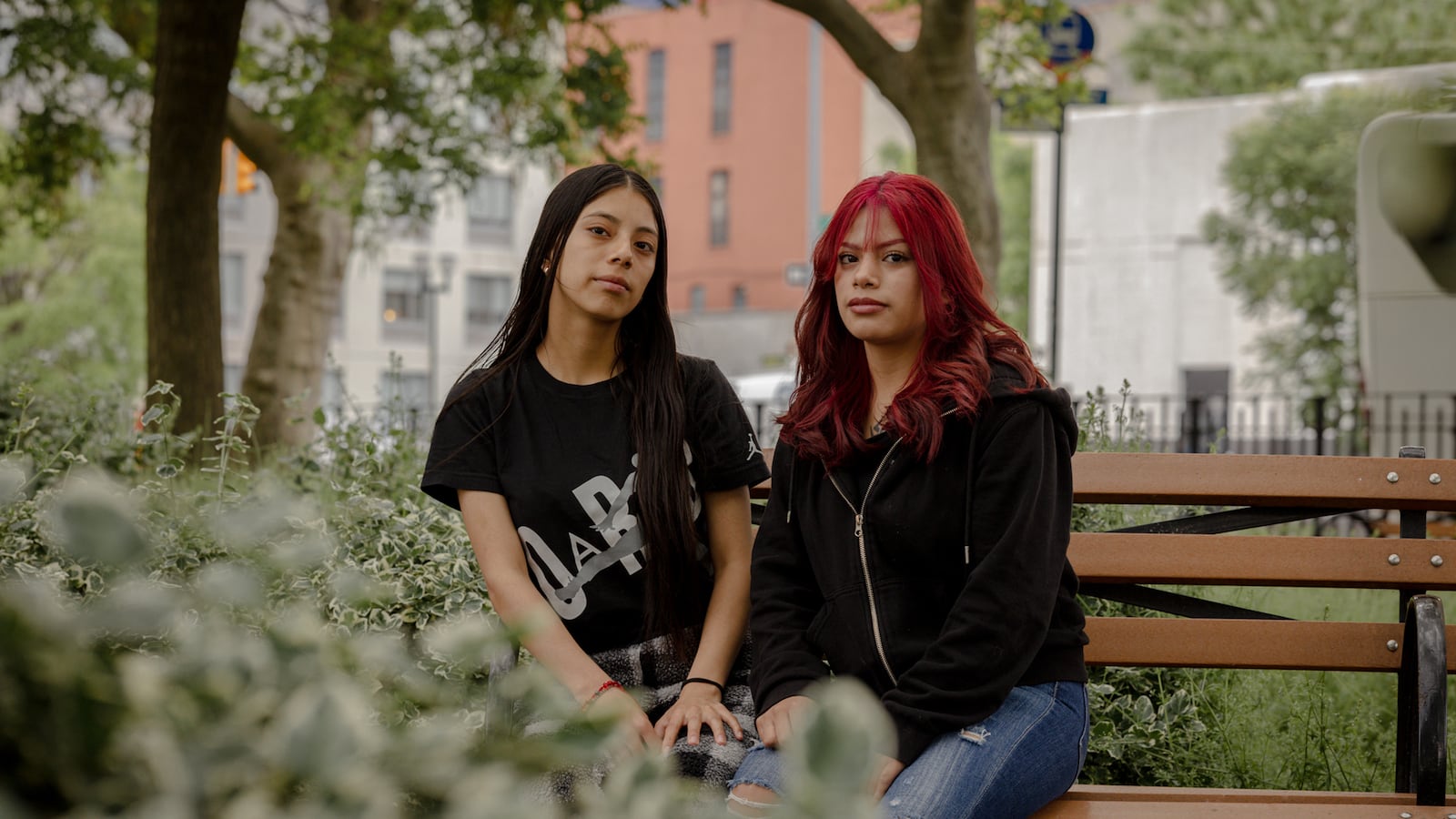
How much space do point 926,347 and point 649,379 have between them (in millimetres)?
609

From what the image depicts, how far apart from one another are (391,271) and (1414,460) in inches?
1766

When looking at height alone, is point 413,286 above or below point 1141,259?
below

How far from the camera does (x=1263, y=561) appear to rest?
3.15m

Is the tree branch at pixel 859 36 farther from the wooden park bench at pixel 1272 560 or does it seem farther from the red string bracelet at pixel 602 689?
the red string bracelet at pixel 602 689

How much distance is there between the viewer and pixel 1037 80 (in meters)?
10.2

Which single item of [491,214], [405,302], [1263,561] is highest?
[491,214]

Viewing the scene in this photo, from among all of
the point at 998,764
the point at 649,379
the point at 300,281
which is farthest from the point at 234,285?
the point at 998,764

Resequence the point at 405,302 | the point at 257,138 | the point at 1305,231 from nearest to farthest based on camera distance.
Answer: the point at 257,138, the point at 1305,231, the point at 405,302

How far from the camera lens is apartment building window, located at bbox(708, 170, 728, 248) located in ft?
165

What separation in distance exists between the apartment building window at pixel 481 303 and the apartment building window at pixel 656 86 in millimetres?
7999

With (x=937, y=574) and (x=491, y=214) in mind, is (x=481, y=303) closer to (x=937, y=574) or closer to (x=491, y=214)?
(x=491, y=214)

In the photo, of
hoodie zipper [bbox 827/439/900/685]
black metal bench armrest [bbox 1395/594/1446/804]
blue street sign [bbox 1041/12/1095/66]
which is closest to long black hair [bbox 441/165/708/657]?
hoodie zipper [bbox 827/439/900/685]

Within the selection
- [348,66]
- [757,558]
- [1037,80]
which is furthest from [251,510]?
[348,66]

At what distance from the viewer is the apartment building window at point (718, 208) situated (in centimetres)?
5034
